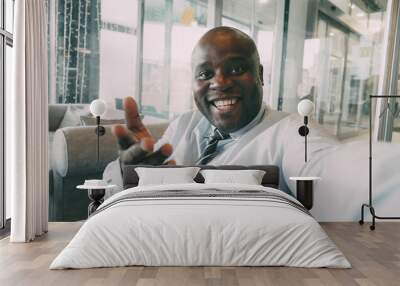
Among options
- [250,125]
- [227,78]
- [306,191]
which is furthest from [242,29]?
[306,191]

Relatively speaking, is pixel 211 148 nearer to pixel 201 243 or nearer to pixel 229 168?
pixel 229 168

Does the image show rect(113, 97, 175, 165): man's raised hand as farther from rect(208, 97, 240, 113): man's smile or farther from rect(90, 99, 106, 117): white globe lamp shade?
rect(208, 97, 240, 113): man's smile

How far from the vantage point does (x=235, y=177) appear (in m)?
5.09

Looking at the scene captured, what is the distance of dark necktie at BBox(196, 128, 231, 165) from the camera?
561 centimetres

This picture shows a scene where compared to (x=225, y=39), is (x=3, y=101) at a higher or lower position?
lower

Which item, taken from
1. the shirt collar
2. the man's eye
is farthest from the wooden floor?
the man's eye

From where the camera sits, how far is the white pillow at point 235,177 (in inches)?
199

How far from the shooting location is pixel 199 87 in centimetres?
563

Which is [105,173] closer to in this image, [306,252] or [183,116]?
[183,116]

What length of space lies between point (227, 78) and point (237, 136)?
77 cm

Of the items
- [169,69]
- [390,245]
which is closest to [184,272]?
[390,245]

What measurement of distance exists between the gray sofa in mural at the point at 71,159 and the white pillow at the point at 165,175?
22.7 inches

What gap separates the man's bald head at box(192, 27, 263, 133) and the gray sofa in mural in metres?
1.35

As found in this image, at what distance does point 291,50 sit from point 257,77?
570 millimetres
